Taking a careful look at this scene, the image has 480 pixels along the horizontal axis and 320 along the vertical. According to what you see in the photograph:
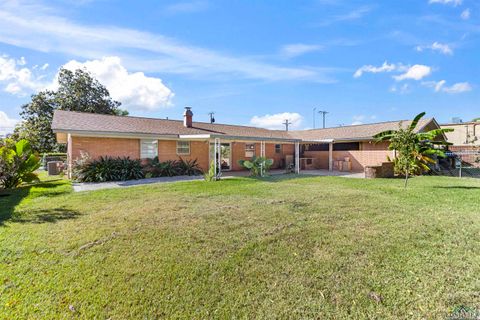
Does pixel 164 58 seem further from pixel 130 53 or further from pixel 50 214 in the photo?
pixel 50 214

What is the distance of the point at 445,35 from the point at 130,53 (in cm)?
1674

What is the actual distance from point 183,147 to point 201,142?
1.44 metres

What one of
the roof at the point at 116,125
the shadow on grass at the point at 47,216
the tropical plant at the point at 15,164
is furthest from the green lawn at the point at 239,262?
the roof at the point at 116,125

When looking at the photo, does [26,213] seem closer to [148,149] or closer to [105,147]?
[105,147]

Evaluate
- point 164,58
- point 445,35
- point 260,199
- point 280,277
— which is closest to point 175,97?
point 164,58

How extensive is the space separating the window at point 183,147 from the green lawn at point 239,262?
1013 cm

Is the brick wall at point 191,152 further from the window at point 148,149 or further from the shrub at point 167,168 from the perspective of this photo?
the shrub at point 167,168

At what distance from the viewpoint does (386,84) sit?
22422 mm

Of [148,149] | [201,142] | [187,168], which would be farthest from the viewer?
[201,142]

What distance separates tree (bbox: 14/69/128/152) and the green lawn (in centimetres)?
2747

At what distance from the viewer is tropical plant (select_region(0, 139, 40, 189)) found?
35.2ft

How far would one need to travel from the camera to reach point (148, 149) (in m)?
15.9

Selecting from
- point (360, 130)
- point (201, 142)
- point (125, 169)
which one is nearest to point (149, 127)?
point (201, 142)

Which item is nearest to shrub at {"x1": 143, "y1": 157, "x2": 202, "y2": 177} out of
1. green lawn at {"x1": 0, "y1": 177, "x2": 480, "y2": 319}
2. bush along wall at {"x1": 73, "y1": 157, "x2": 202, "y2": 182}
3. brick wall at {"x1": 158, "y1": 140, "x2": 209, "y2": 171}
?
bush along wall at {"x1": 73, "y1": 157, "x2": 202, "y2": 182}
